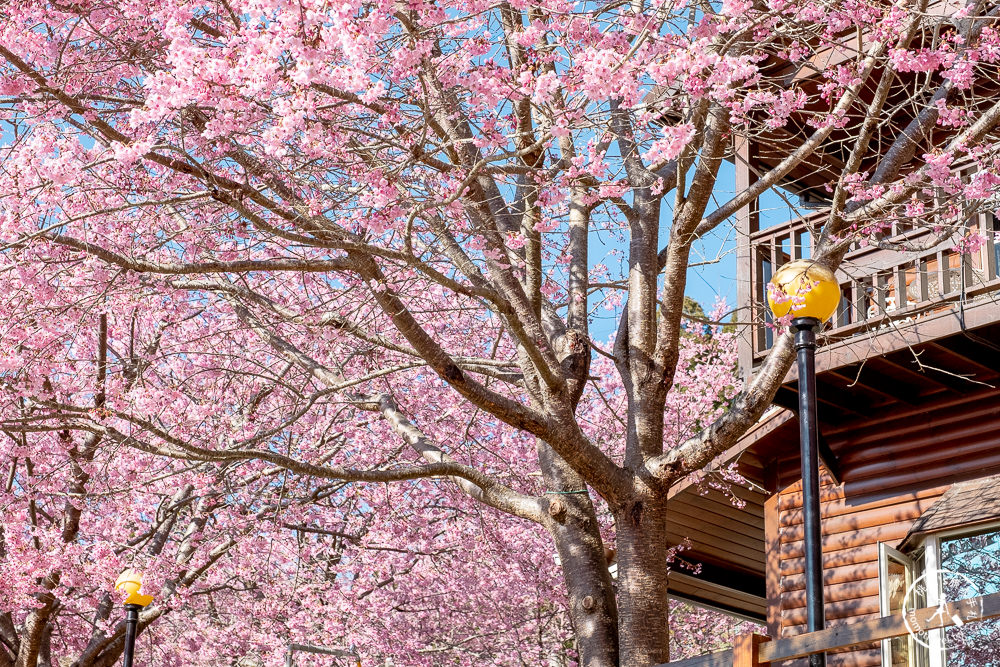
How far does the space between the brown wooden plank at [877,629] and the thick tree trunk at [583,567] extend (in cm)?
260

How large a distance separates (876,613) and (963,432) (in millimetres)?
1624

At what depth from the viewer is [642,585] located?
711 cm

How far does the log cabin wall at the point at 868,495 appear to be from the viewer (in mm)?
8586

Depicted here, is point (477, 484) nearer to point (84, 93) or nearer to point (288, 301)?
point (84, 93)

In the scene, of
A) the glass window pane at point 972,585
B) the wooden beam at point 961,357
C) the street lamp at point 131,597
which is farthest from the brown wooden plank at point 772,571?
the street lamp at point 131,597

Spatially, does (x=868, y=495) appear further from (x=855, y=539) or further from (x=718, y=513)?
(x=718, y=513)

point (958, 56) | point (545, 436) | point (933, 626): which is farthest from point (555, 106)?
point (933, 626)

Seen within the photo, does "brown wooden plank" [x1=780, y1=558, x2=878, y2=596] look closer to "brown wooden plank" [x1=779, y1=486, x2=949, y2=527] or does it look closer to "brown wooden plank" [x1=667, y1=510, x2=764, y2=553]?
"brown wooden plank" [x1=779, y1=486, x2=949, y2=527]

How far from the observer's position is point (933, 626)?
12.9ft

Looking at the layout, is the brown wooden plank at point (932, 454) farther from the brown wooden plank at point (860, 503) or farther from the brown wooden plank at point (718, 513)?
the brown wooden plank at point (718, 513)

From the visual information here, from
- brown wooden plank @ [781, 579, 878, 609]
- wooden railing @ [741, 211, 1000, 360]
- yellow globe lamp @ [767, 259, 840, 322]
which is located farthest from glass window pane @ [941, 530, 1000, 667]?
yellow globe lamp @ [767, 259, 840, 322]

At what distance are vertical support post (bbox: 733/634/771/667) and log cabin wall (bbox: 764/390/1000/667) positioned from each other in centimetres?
404

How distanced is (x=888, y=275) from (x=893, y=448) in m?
1.51

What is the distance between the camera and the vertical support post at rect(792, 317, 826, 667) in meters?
4.86
